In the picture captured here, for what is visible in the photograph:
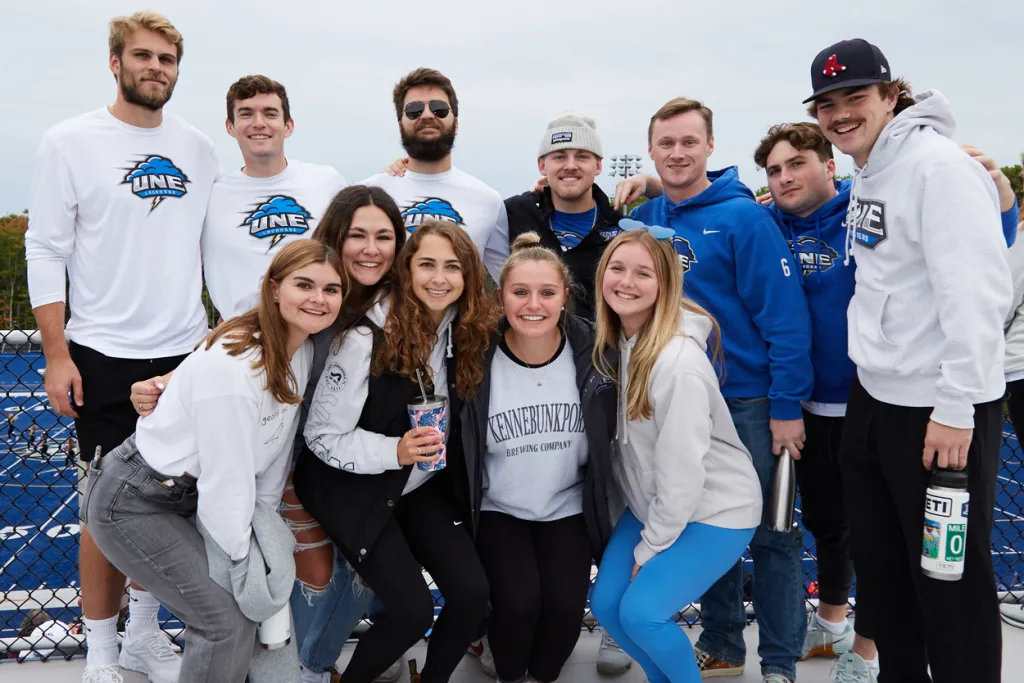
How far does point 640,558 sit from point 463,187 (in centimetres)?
213

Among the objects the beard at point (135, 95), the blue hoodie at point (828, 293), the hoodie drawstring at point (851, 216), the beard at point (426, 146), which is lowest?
the blue hoodie at point (828, 293)

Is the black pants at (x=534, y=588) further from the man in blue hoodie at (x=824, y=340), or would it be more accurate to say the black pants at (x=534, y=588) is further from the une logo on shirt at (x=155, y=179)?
the une logo on shirt at (x=155, y=179)

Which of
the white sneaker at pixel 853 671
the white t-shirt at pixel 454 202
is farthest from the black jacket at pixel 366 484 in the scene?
the white sneaker at pixel 853 671

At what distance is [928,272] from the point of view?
2461 millimetres

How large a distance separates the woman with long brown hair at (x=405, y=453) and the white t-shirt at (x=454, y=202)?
833 mm

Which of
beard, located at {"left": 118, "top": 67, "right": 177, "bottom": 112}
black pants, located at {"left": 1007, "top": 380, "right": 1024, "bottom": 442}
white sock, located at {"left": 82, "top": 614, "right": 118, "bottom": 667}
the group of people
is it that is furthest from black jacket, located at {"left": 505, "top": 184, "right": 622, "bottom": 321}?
white sock, located at {"left": 82, "top": 614, "right": 118, "bottom": 667}

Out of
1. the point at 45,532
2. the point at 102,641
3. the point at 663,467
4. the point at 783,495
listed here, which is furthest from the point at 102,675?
the point at 45,532

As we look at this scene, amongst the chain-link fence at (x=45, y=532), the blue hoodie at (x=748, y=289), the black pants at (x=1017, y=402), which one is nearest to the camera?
the blue hoodie at (x=748, y=289)

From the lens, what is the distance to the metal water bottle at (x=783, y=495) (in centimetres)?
302

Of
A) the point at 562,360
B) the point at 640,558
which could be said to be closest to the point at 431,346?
the point at 562,360

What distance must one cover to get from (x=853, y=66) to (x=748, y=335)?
1.13 metres

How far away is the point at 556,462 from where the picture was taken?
299 cm

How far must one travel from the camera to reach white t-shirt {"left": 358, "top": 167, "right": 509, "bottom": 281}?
12.5ft

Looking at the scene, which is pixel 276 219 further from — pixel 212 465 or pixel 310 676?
pixel 310 676
